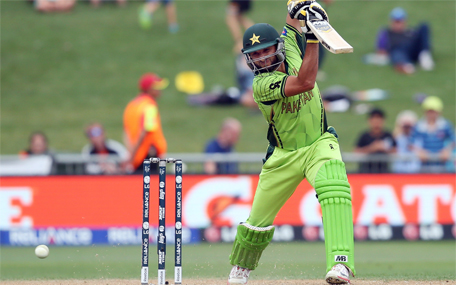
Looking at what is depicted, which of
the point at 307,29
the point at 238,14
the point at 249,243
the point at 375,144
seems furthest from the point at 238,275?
the point at 238,14

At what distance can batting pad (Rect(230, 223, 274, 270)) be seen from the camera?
5.50 meters

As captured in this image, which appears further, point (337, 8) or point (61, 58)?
point (337, 8)

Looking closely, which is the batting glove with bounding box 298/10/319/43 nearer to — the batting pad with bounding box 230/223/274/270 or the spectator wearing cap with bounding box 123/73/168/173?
the batting pad with bounding box 230/223/274/270

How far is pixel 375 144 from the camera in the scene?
34.1 ft

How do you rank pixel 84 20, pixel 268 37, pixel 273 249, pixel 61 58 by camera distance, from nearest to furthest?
pixel 268 37 → pixel 273 249 → pixel 61 58 → pixel 84 20

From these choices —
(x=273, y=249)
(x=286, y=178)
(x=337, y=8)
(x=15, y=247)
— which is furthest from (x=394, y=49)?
(x=286, y=178)

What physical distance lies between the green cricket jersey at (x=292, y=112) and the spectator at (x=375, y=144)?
4.96 meters

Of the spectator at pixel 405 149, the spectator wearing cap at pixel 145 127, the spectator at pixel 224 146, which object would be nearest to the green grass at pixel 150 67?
the spectator at pixel 405 149

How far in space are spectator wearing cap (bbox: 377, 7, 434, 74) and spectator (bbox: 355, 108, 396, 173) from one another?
6.22 meters

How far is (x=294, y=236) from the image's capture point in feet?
31.8

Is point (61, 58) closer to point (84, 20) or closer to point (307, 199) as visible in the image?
point (84, 20)

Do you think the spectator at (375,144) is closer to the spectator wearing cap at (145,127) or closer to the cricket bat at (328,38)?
the spectator wearing cap at (145,127)

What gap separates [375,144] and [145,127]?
3.52m

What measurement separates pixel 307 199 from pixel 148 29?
11.5 metres
